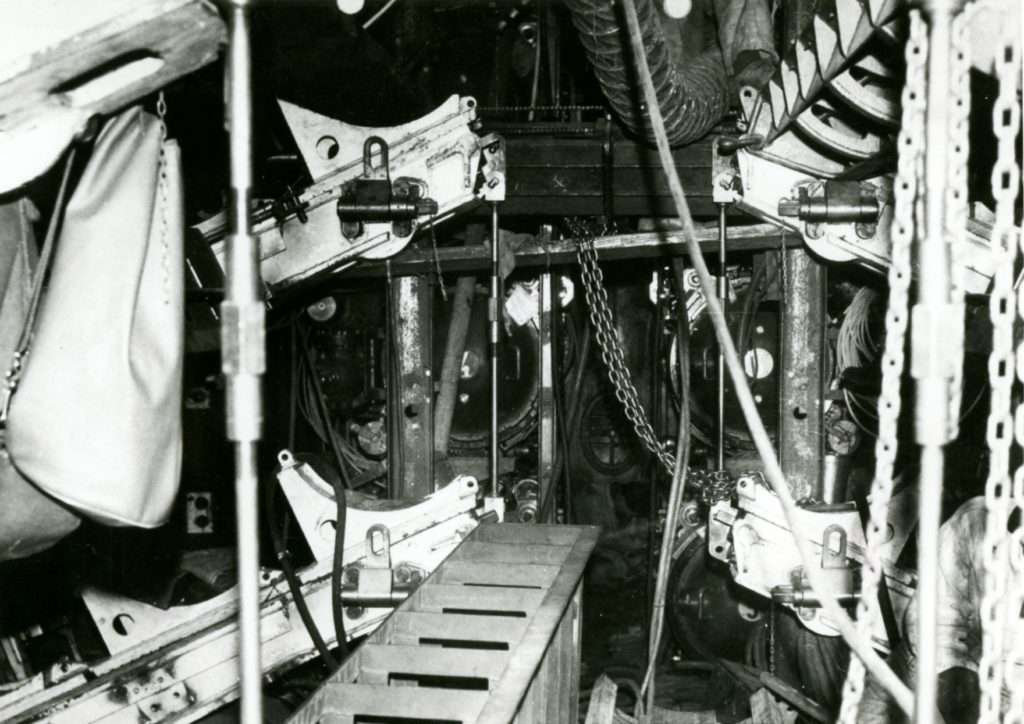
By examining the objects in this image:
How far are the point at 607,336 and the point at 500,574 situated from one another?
1834mm

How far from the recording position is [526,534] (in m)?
3.98

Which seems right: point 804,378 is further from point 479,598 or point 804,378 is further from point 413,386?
point 479,598

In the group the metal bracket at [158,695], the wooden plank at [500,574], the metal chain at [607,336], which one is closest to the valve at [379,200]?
the metal chain at [607,336]

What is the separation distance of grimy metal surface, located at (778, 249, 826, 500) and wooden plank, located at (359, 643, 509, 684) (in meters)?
2.56

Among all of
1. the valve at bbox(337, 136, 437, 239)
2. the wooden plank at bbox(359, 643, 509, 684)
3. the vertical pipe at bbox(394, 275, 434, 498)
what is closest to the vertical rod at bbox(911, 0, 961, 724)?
the wooden plank at bbox(359, 643, 509, 684)

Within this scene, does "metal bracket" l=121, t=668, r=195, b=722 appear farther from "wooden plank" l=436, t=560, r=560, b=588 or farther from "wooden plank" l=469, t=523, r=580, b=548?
"wooden plank" l=436, t=560, r=560, b=588

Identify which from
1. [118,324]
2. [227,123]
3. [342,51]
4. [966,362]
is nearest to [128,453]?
[118,324]

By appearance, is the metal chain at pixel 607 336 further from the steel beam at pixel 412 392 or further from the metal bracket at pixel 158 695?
the metal bracket at pixel 158 695

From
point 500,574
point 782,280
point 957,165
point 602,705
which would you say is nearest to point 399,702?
point 500,574

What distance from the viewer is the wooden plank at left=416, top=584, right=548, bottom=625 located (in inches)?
121

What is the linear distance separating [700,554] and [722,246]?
2128mm

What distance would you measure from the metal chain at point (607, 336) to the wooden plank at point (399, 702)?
2.46 m

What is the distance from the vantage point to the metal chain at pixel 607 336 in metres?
4.75

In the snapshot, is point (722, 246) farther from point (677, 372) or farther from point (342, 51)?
point (342, 51)
